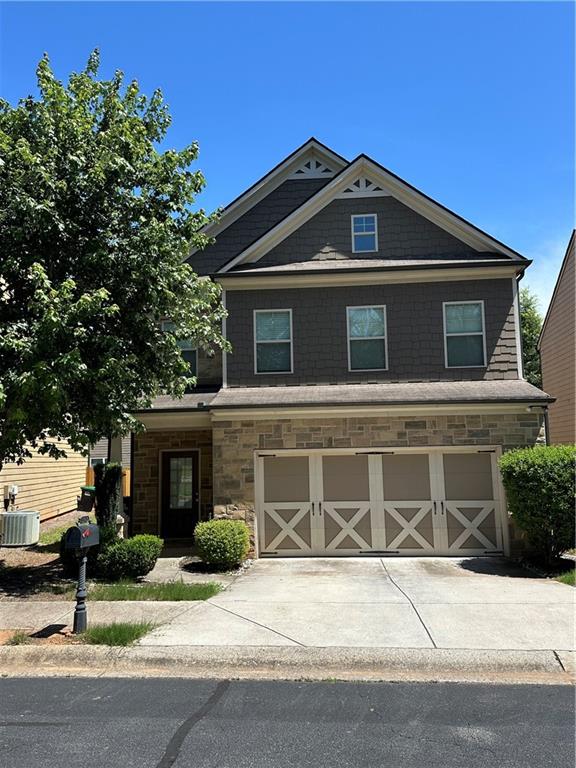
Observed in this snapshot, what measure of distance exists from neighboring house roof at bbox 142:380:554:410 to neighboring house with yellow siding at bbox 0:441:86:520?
15.2 feet

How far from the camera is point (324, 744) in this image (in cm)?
418

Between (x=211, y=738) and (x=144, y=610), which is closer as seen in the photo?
(x=211, y=738)

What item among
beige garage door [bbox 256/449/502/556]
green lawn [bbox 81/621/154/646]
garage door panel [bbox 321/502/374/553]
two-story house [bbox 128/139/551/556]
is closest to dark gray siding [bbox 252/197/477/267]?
two-story house [bbox 128/139/551/556]

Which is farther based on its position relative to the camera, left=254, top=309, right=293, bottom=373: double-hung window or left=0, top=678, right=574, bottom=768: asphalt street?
left=254, top=309, right=293, bottom=373: double-hung window

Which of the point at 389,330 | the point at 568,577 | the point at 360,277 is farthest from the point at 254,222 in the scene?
the point at 568,577

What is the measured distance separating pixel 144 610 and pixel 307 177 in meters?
12.6

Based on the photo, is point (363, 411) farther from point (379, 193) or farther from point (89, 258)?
point (89, 258)

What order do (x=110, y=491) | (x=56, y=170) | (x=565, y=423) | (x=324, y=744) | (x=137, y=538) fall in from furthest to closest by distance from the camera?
(x=565, y=423), (x=110, y=491), (x=137, y=538), (x=56, y=170), (x=324, y=744)

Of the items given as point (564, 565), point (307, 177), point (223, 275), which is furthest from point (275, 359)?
point (564, 565)

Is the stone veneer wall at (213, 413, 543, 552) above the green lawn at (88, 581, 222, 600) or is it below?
above

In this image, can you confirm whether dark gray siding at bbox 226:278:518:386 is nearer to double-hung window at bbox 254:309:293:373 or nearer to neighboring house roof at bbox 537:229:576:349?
double-hung window at bbox 254:309:293:373

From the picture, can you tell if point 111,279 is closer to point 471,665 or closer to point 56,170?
point 56,170

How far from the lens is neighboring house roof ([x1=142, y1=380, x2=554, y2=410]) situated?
12.0 meters

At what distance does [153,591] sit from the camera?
8.66 metres
